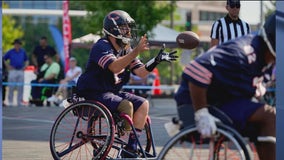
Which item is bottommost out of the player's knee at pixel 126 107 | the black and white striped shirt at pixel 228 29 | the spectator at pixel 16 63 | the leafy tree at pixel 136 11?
the leafy tree at pixel 136 11

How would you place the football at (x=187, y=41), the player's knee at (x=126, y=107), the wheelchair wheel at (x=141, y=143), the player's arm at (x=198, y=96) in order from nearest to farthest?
the player's arm at (x=198, y=96) → the player's knee at (x=126, y=107) → the wheelchair wheel at (x=141, y=143) → the football at (x=187, y=41)

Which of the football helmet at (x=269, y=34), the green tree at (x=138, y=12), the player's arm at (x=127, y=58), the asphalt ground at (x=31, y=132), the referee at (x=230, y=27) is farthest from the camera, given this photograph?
the green tree at (x=138, y=12)

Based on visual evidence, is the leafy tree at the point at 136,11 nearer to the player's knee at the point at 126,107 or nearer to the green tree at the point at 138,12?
the green tree at the point at 138,12

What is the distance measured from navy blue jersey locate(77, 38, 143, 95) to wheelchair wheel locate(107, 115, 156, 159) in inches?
17.8

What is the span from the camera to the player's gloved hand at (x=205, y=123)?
18.9 feet

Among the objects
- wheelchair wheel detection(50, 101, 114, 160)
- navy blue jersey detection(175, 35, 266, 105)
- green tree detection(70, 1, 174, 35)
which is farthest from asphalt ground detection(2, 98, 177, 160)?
green tree detection(70, 1, 174, 35)

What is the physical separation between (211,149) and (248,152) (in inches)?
12.5

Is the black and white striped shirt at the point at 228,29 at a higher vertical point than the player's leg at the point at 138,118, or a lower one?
higher

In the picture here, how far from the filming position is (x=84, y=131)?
8484 mm

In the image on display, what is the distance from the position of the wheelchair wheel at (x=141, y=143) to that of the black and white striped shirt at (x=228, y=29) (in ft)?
8.69

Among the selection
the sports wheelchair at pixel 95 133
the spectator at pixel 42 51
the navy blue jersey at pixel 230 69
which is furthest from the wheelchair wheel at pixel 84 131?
the spectator at pixel 42 51

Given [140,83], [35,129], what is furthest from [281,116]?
[140,83]

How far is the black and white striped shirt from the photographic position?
35.4ft

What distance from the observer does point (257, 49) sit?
237 inches
